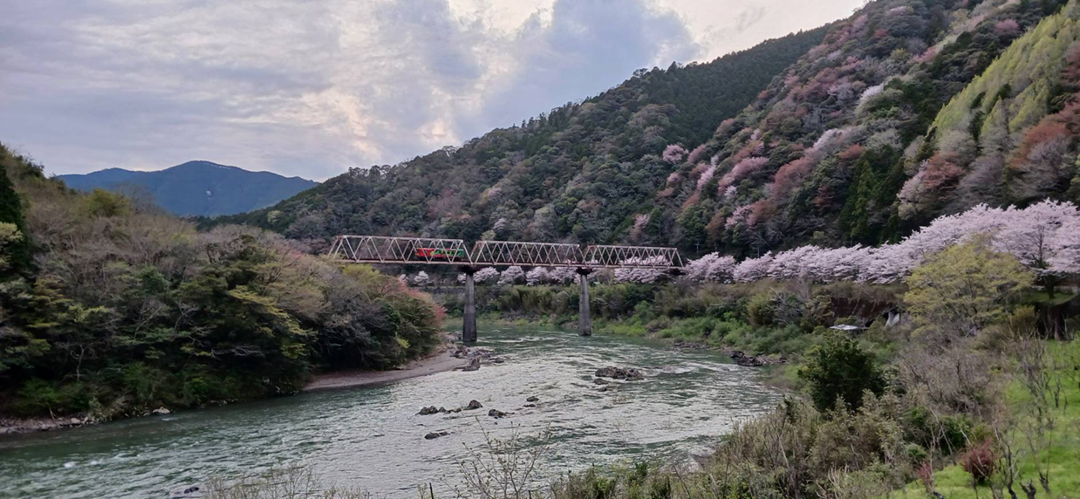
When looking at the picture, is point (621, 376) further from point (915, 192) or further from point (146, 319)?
point (915, 192)

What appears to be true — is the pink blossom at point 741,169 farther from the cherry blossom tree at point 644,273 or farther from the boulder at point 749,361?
the boulder at point 749,361

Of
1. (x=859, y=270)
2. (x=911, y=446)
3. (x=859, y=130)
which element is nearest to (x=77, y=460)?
(x=911, y=446)

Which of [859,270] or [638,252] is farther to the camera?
[638,252]

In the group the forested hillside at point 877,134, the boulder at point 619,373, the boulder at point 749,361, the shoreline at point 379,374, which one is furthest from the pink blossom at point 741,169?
the boulder at point 619,373

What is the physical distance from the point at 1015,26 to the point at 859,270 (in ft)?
89.7

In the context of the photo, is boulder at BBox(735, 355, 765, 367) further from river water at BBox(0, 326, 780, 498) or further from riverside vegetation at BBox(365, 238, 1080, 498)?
river water at BBox(0, 326, 780, 498)

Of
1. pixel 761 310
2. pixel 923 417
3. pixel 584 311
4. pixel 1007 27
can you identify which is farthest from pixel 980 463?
pixel 1007 27

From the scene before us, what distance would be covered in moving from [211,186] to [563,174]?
387 feet

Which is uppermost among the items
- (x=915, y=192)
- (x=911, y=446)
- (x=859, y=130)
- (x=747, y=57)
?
(x=747, y=57)

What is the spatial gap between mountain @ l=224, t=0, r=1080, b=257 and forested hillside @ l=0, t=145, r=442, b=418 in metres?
31.8

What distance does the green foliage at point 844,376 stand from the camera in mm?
13648

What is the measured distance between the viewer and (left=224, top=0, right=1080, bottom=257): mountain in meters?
34.6

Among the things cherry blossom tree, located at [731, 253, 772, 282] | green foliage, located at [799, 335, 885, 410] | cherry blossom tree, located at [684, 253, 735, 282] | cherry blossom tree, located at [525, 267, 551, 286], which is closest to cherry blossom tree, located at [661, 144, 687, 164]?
cherry blossom tree, located at [525, 267, 551, 286]

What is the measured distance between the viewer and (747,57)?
347ft
